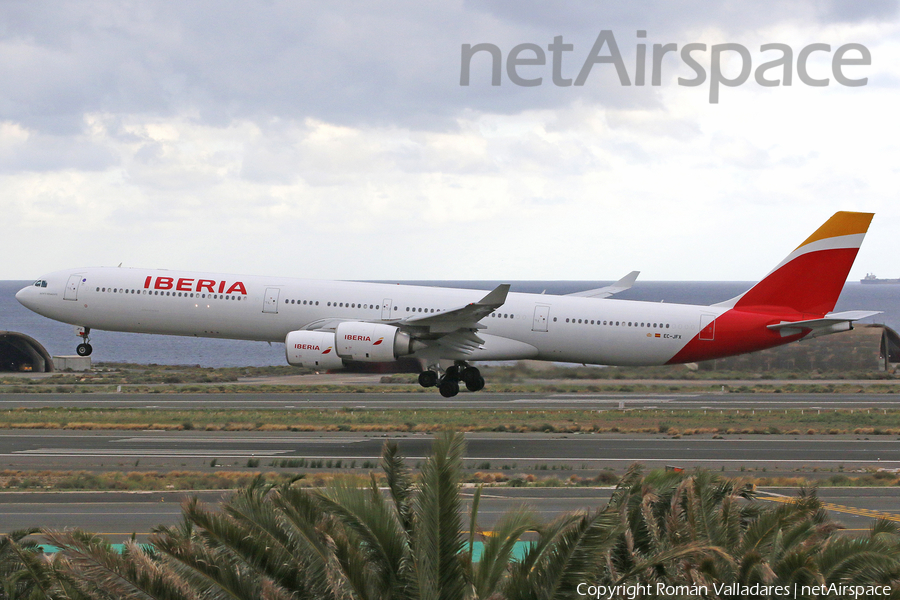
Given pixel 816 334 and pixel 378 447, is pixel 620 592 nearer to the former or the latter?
pixel 378 447

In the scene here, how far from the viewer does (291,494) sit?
8.94 m

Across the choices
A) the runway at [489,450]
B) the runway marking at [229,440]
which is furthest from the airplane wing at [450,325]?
the runway marking at [229,440]

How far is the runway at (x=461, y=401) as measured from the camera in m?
44.7

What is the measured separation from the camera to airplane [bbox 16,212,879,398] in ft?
118

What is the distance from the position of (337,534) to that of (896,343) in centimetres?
7634

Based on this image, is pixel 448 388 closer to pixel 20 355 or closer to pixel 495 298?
pixel 495 298

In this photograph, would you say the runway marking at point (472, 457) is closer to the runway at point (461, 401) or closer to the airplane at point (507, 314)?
the airplane at point (507, 314)

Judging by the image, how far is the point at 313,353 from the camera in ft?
111

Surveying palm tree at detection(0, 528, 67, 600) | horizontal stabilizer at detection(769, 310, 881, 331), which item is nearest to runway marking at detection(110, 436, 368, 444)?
horizontal stabilizer at detection(769, 310, 881, 331)

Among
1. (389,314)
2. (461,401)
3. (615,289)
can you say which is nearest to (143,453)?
(389,314)

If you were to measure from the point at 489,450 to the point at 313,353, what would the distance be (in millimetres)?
8318

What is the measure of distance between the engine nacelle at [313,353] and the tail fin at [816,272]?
17.4 meters

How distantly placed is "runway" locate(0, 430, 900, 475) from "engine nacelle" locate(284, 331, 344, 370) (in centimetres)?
283

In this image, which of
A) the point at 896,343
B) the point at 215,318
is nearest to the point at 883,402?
the point at 896,343
